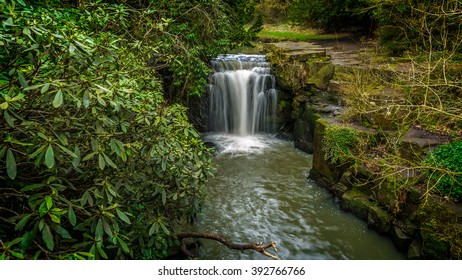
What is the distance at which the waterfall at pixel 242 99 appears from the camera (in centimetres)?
1188

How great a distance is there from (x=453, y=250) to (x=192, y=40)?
6712 millimetres

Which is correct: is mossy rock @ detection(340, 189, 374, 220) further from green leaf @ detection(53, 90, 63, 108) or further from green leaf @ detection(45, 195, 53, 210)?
green leaf @ detection(53, 90, 63, 108)

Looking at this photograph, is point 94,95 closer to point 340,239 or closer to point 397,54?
point 340,239

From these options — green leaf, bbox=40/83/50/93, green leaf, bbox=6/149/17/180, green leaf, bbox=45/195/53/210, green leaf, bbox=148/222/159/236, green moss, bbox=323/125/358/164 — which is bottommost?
green leaf, bbox=148/222/159/236

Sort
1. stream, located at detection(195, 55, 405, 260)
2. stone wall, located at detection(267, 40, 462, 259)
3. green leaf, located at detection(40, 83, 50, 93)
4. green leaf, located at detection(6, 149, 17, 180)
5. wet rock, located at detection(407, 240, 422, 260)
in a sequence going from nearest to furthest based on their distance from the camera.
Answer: green leaf, located at detection(6, 149, 17, 180) → green leaf, located at detection(40, 83, 50, 93) → stone wall, located at detection(267, 40, 462, 259) → wet rock, located at detection(407, 240, 422, 260) → stream, located at detection(195, 55, 405, 260)

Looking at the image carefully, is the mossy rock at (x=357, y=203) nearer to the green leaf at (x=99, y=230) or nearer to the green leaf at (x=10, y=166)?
the green leaf at (x=99, y=230)

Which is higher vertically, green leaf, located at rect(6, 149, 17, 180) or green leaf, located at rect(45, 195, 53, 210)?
green leaf, located at rect(6, 149, 17, 180)

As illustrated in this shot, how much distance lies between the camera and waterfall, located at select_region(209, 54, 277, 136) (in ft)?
39.0

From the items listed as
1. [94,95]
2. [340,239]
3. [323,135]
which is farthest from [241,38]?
[94,95]

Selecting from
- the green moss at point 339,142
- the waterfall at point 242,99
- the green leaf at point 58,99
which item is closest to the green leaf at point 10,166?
the green leaf at point 58,99

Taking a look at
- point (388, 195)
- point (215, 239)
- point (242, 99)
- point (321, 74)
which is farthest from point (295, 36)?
point (215, 239)

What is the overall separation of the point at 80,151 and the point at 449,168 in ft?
A: 17.4

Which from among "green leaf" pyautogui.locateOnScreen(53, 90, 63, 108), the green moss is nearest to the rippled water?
the green moss

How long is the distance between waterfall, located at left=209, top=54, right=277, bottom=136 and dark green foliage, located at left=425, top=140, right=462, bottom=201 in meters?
6.77
